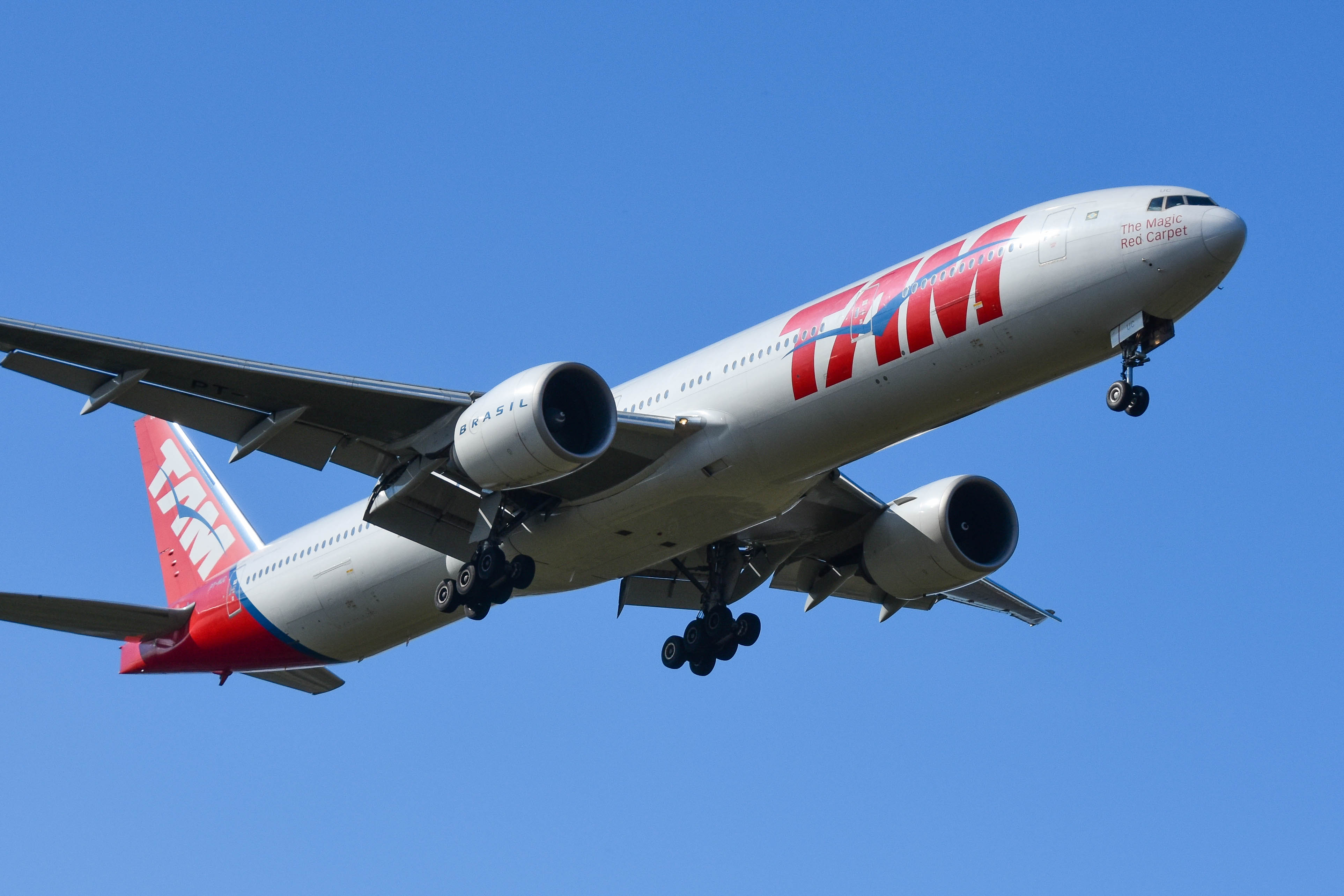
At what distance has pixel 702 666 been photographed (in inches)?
1080

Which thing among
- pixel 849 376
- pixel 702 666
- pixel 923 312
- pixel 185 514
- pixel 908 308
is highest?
pixel 185 514

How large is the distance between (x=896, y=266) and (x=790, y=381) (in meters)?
2.44

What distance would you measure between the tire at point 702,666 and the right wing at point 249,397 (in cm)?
700

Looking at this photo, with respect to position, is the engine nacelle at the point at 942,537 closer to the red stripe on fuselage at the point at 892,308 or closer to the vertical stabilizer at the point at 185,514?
the red stripe on fuselage at the point at 892,308

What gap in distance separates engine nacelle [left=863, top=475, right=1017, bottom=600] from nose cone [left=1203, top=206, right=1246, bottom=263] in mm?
8112

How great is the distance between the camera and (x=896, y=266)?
73.6 feet

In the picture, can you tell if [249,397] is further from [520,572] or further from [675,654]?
[675,654]

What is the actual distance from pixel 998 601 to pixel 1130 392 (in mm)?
11455

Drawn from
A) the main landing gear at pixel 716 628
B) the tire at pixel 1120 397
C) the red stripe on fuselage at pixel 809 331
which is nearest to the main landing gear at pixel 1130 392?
the tire at pixel 1120 397

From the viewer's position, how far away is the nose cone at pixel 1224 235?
19.7m

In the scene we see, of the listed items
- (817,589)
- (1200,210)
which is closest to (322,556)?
(817,589)

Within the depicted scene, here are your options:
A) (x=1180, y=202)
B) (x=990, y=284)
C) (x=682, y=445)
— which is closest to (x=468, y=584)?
(x=682, y=445)

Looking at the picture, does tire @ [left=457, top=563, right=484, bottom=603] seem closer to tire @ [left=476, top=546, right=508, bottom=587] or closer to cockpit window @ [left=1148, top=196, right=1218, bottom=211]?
tire @ [left=476, top=546, right=508, bottom=587]

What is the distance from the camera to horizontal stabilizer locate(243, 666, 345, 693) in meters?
30.5
